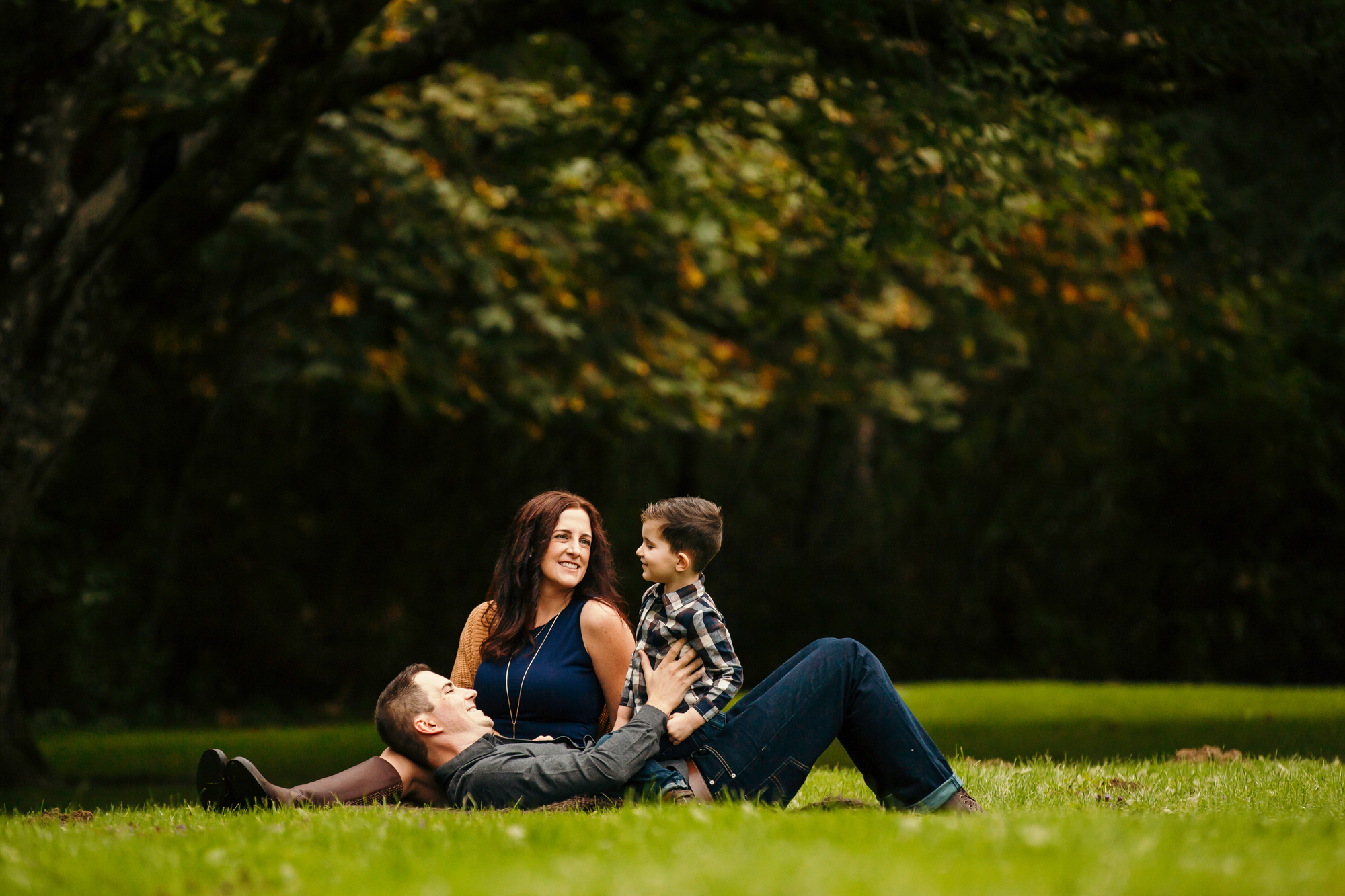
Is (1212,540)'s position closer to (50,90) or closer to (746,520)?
(746,520)

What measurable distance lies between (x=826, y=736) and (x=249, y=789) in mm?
2321

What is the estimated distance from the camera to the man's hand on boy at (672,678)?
15.7ft

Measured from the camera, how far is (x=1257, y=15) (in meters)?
8.23

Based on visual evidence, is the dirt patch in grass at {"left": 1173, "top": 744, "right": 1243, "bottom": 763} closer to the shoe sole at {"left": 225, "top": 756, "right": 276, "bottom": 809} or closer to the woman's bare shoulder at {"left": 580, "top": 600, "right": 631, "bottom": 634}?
the woman's bare shoulder at {"left": 580, "top": 600, "right": 631, "bottom": 634}

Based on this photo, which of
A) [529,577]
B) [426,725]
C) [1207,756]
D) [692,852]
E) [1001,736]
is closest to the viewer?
[692,852]

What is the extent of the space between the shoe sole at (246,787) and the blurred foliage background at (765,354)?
5464mm

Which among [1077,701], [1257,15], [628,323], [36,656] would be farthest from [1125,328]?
[36,656]

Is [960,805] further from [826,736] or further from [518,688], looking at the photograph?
[518,688]

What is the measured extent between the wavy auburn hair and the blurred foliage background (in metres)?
4.47

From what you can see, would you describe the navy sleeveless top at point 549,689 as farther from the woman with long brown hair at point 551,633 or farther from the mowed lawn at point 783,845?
the mowed lawn at point 783,845

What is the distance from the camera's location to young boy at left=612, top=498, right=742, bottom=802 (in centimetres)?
476

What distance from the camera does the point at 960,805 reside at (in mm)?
4785

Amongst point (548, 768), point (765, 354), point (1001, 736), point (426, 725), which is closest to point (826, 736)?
point (548, 768)

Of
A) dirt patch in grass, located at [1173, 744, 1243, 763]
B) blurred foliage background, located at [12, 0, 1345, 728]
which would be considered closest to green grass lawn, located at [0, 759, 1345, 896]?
dirt patch in grass, located at [1173, 744, 1243, 763]
